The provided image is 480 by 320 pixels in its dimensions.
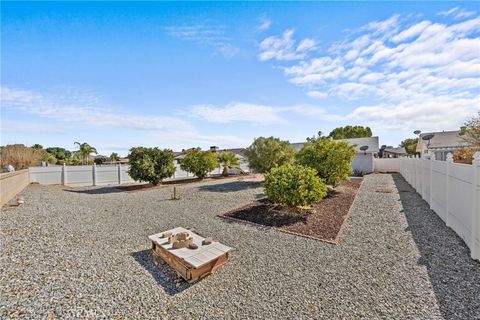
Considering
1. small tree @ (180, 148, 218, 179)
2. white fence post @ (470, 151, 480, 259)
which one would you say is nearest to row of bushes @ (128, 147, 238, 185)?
small tree @ (180, 148, 218, 179)

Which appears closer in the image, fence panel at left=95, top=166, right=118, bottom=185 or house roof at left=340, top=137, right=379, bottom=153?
fence panel at left=95, top=166, right=118, bottom=185

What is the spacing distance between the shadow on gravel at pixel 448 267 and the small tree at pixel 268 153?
945 cm

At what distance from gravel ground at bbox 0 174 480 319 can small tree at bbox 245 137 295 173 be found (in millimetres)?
9529

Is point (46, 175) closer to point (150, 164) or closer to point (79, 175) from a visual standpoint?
point (79, 175)

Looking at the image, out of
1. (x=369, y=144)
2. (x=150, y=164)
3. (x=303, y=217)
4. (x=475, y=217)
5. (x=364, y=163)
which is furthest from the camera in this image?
(x=369, y=144)

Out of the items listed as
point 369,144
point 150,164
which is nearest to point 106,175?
point 150,164

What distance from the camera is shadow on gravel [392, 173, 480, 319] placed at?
9.51ft

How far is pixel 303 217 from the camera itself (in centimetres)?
A: 682

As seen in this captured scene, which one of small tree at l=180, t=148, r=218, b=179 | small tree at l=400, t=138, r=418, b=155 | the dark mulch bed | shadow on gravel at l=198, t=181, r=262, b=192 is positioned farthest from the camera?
small tree at l=400, t=138, r=418, b=155

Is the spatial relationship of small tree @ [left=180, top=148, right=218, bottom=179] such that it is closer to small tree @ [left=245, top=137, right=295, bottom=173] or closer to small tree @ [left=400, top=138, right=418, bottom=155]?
small tree @ [left=245, top=137, right=295, bottom=173]

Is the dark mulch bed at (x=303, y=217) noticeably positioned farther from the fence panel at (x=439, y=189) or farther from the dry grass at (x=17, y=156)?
the dry grass at (x=17, y=156)

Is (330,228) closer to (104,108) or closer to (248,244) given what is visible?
(248,244)

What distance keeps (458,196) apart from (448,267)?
7.95 ft

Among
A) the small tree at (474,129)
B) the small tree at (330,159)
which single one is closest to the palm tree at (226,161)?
the small tree at (330,159)
